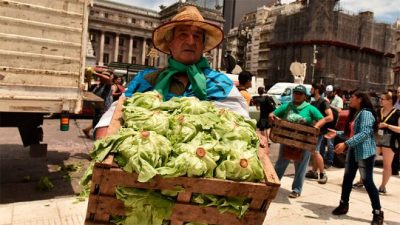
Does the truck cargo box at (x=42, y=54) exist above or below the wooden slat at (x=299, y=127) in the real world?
above

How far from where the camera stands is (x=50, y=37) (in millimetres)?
5922

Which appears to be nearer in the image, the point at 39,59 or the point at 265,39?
the point at 39,59

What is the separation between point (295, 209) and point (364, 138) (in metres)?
1.57

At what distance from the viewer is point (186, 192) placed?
188cm

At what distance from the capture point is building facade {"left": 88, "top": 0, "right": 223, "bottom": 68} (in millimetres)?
97500

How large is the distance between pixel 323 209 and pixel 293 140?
1243 mm

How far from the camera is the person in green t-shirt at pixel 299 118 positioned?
6.73 meters

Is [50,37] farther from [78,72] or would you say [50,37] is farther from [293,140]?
[293,140]

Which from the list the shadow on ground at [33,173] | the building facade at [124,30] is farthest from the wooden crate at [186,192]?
the building facade at [124,30]

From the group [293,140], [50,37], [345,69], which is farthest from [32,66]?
[345,69]

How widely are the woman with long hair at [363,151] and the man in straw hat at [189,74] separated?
126 inches

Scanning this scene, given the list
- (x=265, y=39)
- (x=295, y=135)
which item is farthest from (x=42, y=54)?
(x=265, y=39)

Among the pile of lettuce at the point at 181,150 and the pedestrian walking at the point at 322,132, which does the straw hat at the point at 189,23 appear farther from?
the pedestrian walking at the point at 322,132

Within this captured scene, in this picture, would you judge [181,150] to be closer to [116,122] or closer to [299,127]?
[116,122]
